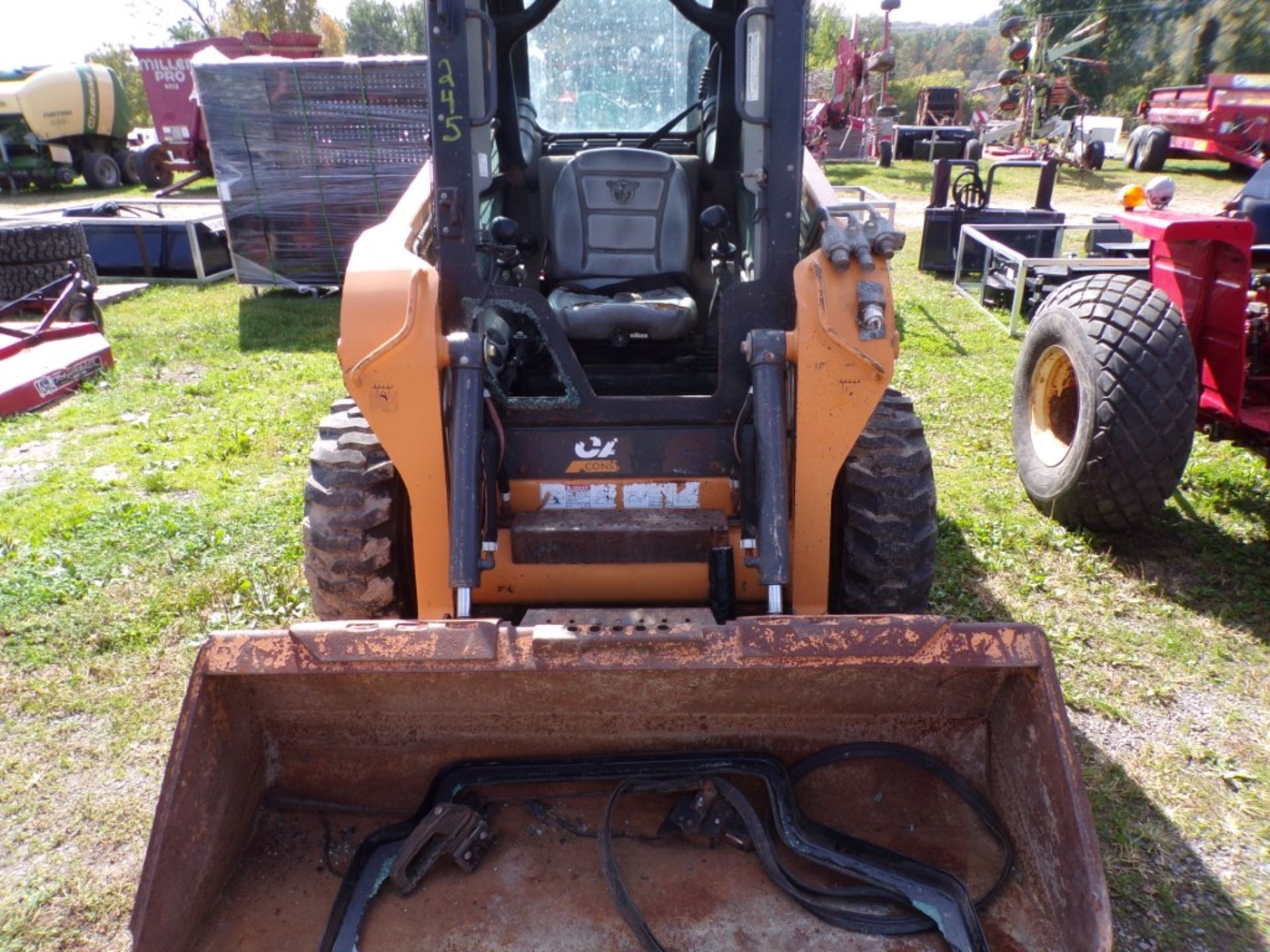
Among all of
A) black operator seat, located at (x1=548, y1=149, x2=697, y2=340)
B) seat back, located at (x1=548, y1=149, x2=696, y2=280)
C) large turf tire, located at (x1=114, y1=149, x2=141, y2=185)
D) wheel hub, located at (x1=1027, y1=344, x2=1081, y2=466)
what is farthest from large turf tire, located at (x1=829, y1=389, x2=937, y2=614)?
large turf tire, located at (x1=114, y1=149, x2=141, y2=185)

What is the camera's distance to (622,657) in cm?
232

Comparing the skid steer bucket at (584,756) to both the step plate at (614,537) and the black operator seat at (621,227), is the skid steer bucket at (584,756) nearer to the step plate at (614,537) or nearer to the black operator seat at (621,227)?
the step plate at (614,537)

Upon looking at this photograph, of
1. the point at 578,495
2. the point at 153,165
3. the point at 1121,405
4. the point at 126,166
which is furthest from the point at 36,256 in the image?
the point at 126,166

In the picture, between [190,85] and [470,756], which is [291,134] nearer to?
[470,756]

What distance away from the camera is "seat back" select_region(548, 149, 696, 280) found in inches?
153

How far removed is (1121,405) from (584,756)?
2.84m

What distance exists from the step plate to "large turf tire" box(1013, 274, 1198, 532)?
201 cm

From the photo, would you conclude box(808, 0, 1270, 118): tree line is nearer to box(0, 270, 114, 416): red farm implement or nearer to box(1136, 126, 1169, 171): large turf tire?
box(1136, 126, 1169, 171): large turf tire

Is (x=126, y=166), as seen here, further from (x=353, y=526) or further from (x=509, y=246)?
(x=353, y=526)

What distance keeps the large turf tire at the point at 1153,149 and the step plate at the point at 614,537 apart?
68.6 feet

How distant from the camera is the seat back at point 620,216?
3.89 meters

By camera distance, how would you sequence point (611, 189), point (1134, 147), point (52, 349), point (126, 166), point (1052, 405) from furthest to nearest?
point (1134, 147), point (126, 166), point (52, 349), point (1052, 405), point (611, 189)

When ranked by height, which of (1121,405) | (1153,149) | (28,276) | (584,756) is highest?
(1153,149)

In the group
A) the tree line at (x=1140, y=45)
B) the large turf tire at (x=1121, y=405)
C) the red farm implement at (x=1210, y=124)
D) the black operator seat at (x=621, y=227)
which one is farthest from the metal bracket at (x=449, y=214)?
the tree line at (x=1140, y=45)
